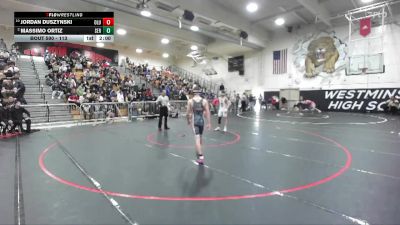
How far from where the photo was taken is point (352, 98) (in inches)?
738

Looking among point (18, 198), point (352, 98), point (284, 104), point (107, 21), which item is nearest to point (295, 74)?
point (284, 104)

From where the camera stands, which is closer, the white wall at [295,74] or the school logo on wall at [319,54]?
the white wall at [295,74]

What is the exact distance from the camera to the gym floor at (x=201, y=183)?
2891 mm

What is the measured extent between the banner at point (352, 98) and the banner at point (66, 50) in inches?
774

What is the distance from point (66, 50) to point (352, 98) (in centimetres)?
2511

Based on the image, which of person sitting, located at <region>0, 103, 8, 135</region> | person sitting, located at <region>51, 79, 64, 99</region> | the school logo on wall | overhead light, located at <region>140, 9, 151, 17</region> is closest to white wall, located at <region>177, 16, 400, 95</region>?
the school logo on wall

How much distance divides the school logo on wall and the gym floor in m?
14.2

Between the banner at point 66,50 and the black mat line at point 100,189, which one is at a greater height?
the banner at point 66,50

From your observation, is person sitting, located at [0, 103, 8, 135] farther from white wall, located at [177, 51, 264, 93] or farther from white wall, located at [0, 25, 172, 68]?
white wall, located at [177, 51, 264, 93]
